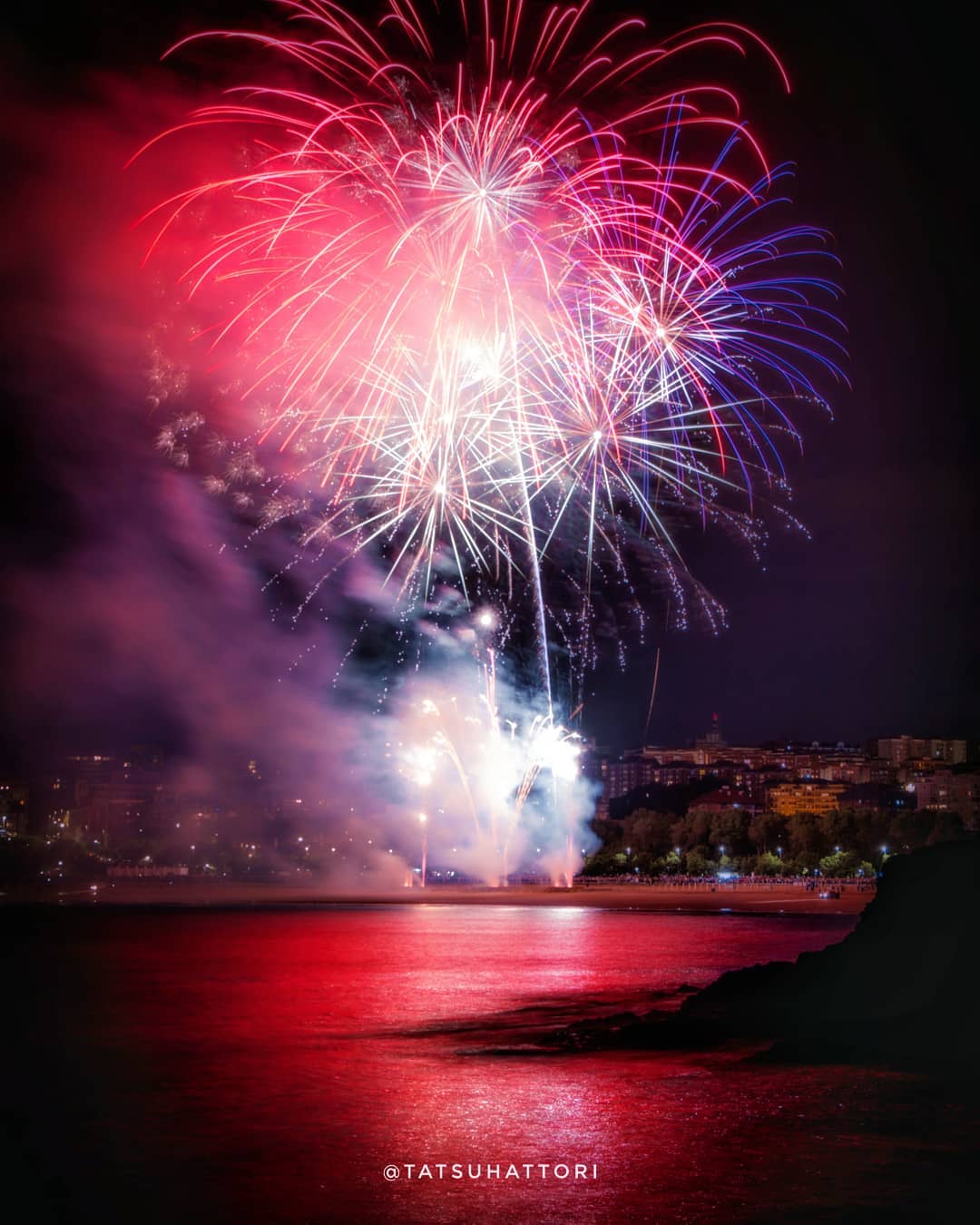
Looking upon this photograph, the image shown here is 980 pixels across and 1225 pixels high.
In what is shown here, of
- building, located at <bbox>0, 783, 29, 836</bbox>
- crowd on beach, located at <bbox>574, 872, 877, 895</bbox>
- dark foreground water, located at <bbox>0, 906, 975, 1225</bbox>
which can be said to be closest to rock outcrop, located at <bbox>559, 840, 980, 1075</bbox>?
dark foreground water, located at <bbox>0, 906, 975, 1225</bbox>

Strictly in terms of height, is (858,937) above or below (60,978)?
above

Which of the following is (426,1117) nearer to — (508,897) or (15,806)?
(508,897)

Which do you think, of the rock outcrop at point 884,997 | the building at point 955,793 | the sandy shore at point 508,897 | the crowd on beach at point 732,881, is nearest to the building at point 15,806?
the sandy shore at point 508,897

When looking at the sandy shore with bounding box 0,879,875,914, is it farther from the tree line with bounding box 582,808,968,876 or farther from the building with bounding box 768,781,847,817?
the building with bounding box 768,781,847,817

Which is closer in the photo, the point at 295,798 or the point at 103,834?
the point at 295,798

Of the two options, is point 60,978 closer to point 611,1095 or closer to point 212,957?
point 212,957

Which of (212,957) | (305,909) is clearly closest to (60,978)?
(212,957)

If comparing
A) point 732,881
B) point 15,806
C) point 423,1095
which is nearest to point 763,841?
point 732,881
